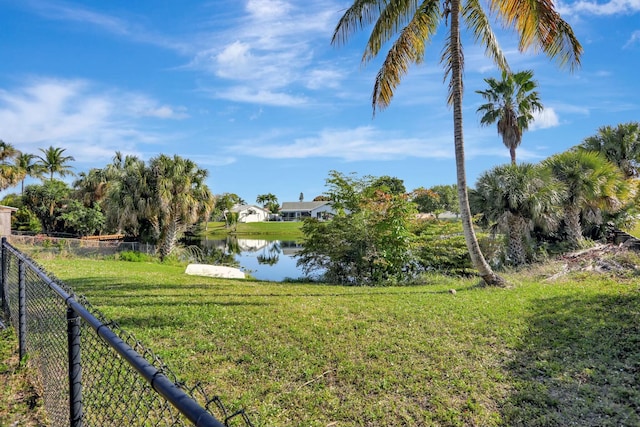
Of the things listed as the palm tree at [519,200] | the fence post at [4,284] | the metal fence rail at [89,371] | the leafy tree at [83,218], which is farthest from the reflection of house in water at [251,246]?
the metal fence rail at [89,371]

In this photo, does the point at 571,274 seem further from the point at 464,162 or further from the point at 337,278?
the point at 337,278

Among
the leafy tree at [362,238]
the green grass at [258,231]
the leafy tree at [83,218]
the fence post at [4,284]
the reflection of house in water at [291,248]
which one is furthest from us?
the green grass at [258,231]

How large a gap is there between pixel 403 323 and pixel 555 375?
89.8 inches

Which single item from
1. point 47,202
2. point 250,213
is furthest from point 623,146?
point 250,213

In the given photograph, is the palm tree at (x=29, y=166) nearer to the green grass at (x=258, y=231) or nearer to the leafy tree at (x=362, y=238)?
the green grass at (x=258, y=231)

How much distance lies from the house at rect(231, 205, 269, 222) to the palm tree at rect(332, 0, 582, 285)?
68.2 metres

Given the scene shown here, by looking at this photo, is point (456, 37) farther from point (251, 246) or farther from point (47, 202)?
point (47, 202)

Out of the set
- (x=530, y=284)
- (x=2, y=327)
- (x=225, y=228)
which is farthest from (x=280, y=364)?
(x=225, y=228)

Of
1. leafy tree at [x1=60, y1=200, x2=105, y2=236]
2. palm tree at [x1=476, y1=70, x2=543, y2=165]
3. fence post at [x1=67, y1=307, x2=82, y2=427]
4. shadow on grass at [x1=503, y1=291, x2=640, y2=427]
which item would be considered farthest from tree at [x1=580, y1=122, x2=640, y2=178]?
leafy tree at [x1=60, y1=200, x2=105, y2=236]

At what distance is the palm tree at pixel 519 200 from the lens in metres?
13.1

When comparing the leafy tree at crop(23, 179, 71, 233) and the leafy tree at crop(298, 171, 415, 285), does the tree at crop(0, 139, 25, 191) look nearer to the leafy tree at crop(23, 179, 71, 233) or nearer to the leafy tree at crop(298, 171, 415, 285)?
the leafy tree at crop(23, 179, 71, 233)

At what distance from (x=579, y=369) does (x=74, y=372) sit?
4941 mm

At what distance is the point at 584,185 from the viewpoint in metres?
14.1

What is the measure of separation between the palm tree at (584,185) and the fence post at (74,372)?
52.2 feet
